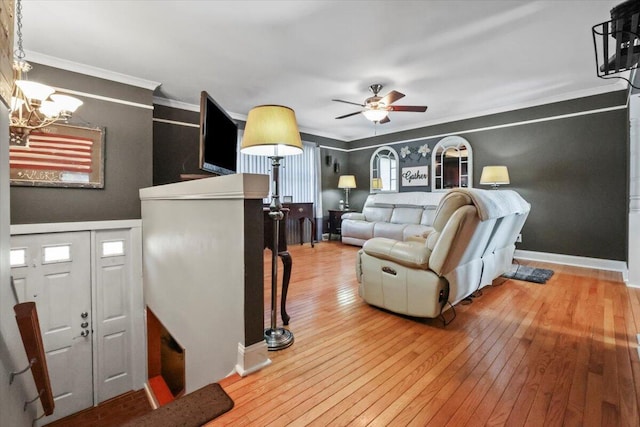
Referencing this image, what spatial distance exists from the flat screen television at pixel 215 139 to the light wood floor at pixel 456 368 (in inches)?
54.4

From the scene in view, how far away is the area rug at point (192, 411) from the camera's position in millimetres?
1174

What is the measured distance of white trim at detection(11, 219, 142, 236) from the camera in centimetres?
288

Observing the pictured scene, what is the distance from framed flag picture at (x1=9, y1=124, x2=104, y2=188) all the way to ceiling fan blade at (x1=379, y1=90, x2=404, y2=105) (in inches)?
135

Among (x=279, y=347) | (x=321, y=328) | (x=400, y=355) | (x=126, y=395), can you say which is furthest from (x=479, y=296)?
(x=126, y=395)

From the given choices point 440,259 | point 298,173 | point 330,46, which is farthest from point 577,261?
point 298,173

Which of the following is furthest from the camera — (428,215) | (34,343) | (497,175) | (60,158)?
(428,215)

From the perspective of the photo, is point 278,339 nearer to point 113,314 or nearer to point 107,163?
point 113,314

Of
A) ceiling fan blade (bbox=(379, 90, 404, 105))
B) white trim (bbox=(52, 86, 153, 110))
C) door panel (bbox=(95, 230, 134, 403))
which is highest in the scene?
ceiling fan blade (bbox=(379, 90, 404, 105))

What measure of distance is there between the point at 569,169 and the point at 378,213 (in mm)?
3107

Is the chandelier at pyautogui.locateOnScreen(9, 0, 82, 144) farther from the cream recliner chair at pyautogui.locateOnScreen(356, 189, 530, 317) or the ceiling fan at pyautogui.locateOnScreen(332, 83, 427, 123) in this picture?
the ceiling fan at pyautogui.locateOnScreen(332, 83, 427, 123)

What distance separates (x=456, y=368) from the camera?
1.59 meters

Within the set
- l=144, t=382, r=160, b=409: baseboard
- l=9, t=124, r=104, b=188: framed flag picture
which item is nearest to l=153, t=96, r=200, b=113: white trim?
l=9, t=124, r=104, b=188: framed flag picture

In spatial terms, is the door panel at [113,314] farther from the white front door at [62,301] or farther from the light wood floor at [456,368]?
the light wood floor at [456,368]

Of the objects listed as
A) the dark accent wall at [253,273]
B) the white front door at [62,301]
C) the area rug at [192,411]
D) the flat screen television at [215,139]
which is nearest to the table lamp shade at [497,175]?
the flat screen television at [215,139]
